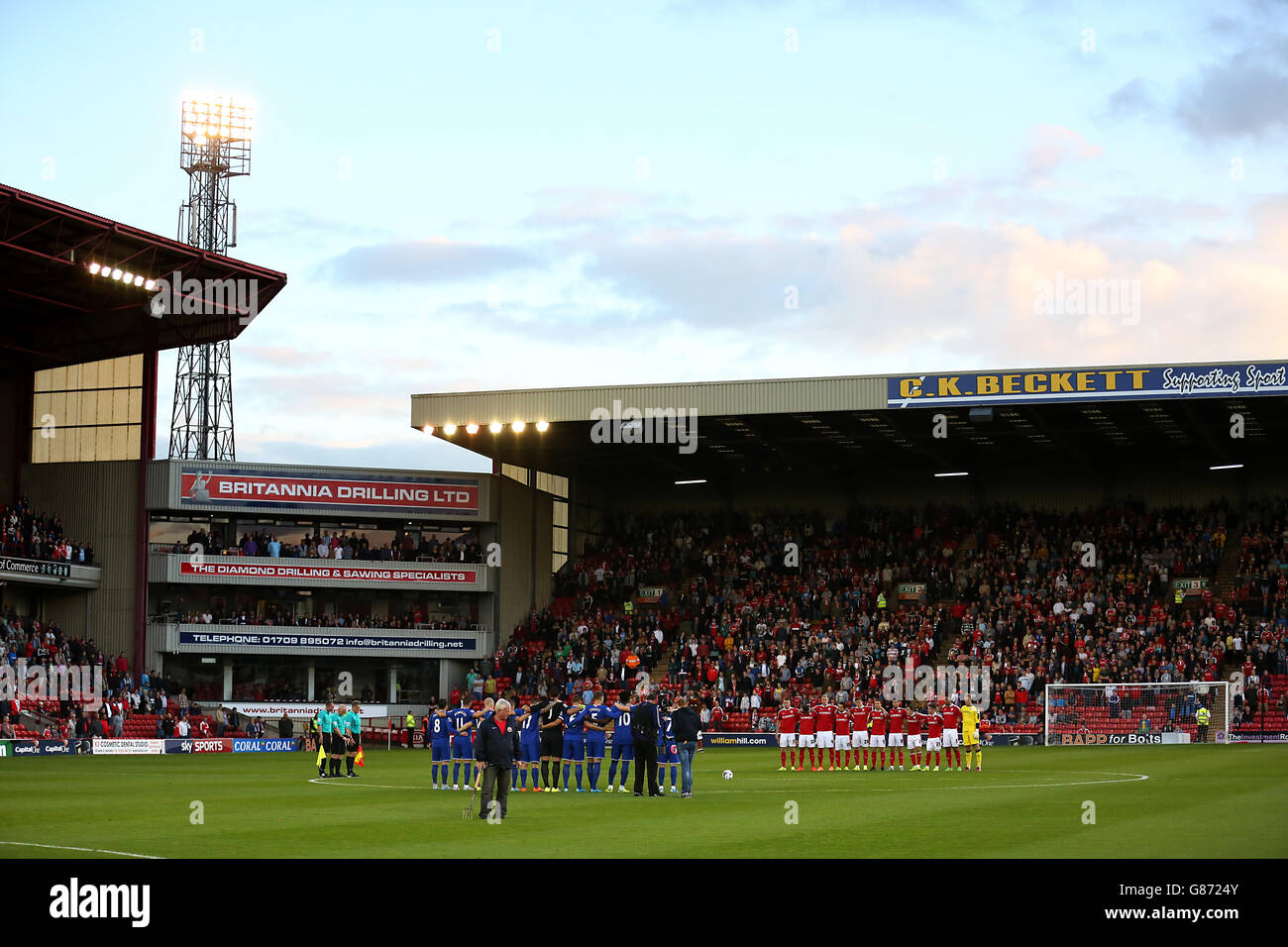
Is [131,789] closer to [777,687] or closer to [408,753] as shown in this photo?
[408,753]

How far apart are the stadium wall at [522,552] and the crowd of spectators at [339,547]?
174 cm

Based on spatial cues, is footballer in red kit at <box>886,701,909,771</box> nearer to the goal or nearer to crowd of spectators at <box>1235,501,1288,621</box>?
the goal

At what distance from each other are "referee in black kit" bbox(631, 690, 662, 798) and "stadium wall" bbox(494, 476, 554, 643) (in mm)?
38236

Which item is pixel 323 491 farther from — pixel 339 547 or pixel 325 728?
pixel 325 728

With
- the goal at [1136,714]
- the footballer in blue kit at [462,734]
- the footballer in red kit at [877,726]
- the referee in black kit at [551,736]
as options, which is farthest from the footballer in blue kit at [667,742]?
the goal at [1136,714]

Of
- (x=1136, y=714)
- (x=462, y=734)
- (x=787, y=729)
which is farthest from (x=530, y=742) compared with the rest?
(x=1136, y=714)

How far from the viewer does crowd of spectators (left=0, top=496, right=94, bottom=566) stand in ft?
189

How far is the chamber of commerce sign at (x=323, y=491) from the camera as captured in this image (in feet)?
204

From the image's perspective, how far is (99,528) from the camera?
204 feet

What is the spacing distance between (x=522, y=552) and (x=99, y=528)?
1739 centimetres

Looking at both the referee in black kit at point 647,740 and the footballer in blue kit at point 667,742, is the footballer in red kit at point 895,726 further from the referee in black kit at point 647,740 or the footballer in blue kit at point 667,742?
the referee in black kit at point 647,740

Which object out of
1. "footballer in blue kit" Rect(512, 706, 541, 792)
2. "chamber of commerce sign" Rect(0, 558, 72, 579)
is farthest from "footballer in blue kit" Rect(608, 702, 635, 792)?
"chamber of commerce sign" Rect(0, 558, 72, 579)
